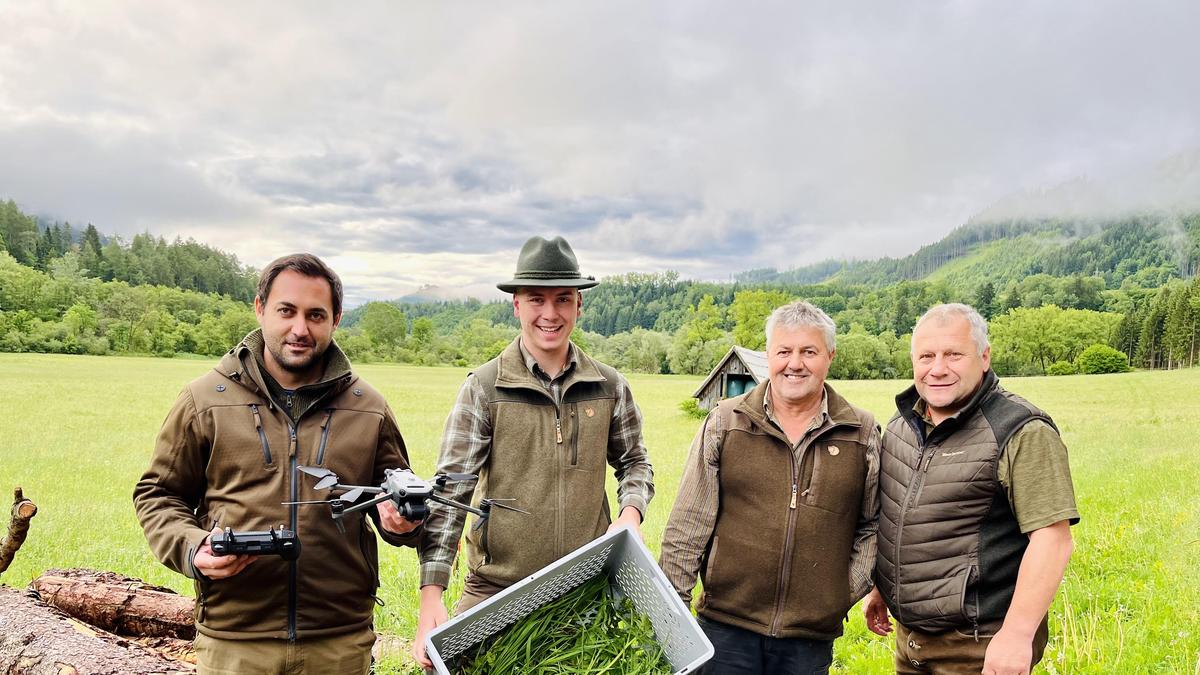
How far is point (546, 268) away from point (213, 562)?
1.66m

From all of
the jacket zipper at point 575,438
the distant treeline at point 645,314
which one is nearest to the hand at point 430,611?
the jacket zipper at point 575,438

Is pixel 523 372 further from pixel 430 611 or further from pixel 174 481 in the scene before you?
pixel 174 481

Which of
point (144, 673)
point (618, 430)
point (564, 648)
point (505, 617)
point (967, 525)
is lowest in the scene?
point (144, 673)

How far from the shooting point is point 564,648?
239cm

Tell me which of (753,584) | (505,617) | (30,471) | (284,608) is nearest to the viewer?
(505,617)

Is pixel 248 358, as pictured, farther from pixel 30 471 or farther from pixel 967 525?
pixel 30 471

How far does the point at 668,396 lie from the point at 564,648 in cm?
3733

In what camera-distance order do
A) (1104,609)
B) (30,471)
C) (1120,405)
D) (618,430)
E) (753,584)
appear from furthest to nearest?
(1120,405) < (30,471) < (1104,609) < (618,430) < (753,584)

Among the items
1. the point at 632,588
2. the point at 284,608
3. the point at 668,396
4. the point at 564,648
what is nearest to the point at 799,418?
the point at 632,588

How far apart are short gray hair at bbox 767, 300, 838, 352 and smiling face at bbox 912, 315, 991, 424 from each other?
338mm

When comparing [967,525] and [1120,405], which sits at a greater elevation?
[967,525]

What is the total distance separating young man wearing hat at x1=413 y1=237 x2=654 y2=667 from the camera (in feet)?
9.37

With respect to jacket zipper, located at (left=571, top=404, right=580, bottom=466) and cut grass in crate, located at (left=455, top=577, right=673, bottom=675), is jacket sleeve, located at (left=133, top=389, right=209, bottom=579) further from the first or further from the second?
jacket zipper, located at (left=571, top=404, right=580, bottom=466)

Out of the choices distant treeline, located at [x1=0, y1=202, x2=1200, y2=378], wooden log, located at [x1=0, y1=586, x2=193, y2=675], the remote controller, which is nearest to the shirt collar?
the remote controller
